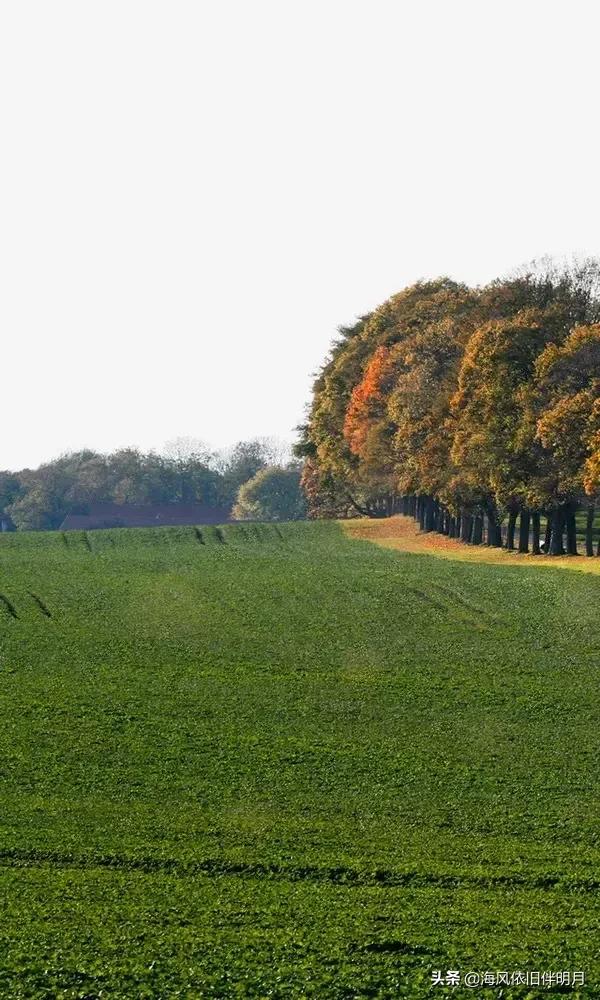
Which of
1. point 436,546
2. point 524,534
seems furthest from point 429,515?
point 524,534

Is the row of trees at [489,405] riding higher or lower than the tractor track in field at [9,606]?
higher

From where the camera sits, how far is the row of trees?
8156cm

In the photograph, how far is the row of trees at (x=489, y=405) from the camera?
8156 cm

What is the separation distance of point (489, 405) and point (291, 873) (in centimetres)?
5882

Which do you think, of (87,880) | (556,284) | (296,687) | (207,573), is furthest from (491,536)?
(87,880)

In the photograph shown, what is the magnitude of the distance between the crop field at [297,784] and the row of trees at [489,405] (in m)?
10.8

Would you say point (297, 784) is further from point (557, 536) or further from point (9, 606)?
point (557, 536)

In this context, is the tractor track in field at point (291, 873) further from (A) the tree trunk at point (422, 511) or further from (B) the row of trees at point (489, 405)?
(A) the tree trunk at point (422, 511)

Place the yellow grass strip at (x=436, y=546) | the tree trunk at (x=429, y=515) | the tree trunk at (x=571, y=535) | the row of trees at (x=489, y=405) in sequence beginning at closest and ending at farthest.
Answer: the row of trees at (x=489, y=405)
the yellow grass strip at (x=436, y=546)
the tree trunk at (x=571, y=535)
the tree trunk at (x=429, y=515)

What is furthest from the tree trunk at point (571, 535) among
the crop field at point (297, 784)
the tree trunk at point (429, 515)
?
the tree trunk at point (429, 515)

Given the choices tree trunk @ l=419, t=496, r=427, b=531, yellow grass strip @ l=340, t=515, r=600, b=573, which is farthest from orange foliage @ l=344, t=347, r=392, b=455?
yellow grass strip @ l=340, t=515, r=600, b=573

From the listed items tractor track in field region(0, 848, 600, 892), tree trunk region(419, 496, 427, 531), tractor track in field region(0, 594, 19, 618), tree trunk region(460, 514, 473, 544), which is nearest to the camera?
tractor track in field region(0, 848, 600, 892)

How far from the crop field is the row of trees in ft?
35.6

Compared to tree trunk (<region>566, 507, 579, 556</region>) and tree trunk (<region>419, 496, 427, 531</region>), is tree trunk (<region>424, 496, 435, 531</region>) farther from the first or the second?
tree trunk (<region>566, 507, 579, 556</region>)
